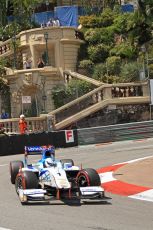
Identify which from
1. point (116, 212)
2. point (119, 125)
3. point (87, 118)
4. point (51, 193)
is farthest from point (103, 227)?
point (87, 118)

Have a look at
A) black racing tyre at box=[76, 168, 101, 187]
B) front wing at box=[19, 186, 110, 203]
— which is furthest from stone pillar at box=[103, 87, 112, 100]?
front wing at box=[19, 186, 110, 203]

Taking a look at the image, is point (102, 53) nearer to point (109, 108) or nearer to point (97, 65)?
point (97, 65)

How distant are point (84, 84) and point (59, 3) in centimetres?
1810

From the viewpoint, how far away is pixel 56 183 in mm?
11773

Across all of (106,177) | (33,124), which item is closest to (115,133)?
(33,124)

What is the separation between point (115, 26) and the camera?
139ft

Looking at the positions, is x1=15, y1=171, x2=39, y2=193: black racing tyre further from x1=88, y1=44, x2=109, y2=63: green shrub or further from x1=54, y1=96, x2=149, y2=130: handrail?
x1=88, y1=44, x2=109, y2=63: green shrub

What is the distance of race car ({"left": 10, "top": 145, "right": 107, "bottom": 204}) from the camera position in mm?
11859

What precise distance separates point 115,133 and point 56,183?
20.2 metres

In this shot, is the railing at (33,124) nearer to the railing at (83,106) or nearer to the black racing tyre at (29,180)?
the railing at (83,106)

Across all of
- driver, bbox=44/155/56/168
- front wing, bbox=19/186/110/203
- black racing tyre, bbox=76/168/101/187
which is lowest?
front wing, bbox=19/186/110/203

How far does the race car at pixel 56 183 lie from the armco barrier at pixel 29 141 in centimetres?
1548

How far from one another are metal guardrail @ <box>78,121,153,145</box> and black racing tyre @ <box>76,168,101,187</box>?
1810 cm

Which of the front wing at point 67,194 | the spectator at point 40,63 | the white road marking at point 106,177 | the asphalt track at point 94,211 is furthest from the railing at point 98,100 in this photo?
the front wing at point 67,194
